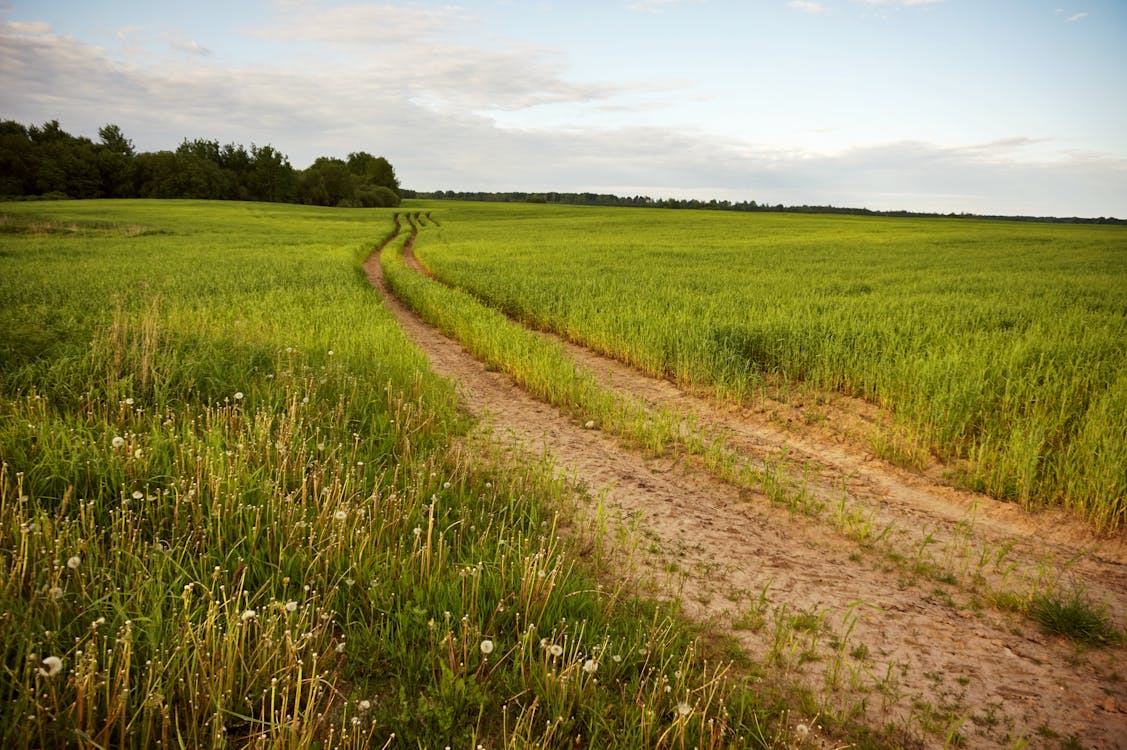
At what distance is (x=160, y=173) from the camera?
95.1 metres

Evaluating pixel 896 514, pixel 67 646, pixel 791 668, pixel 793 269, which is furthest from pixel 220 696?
pixel 793 269

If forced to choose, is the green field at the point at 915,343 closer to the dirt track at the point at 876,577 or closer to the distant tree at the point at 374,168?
the dirt track at the point at 876,577

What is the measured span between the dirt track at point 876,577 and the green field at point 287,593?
26.9 inches

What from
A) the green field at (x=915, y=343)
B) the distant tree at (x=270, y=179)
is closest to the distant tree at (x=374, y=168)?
the distant tree at (x=270, y=179)

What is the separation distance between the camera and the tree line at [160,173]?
8312cm

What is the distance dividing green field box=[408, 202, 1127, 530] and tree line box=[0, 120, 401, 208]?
94.4 metres

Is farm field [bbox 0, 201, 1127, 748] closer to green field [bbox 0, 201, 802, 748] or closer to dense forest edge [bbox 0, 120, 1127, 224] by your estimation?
green field [bbox 0, 201, 802, 748]

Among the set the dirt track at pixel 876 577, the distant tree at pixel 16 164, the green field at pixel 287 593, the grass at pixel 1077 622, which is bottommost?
the dirt track at pixel 876 577

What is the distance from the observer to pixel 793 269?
24.4 m

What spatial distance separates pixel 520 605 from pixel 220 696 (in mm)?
1674

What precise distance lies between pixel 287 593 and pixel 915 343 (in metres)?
10.2

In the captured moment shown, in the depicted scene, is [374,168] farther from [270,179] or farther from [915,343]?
[915,343]

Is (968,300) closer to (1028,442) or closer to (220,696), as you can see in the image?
(1028,442)

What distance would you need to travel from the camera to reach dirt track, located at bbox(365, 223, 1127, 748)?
3.47 metres
